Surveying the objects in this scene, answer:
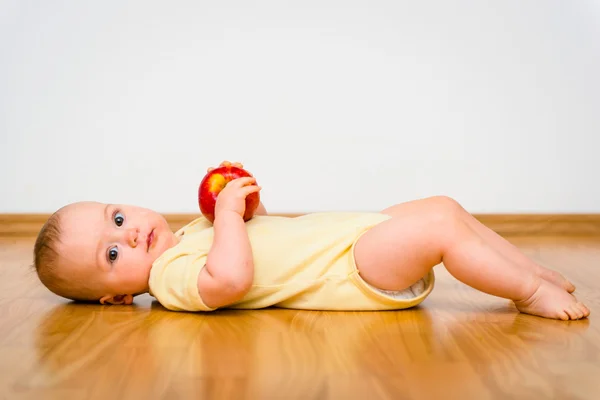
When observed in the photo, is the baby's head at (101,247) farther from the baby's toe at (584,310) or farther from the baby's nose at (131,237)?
the baby's toe at (584,310)

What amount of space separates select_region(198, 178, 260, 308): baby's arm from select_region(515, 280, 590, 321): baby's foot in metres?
0.47

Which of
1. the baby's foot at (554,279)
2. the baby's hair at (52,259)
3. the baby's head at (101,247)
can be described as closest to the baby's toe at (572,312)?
the baby's foot at (554,279)

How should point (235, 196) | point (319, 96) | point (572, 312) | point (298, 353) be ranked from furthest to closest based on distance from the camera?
point (319, 96) < point (235, 196) < point (572, 312) < point (298, 353)

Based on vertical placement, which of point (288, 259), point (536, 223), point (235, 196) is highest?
point (235, 196)

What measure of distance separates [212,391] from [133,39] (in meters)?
1.94

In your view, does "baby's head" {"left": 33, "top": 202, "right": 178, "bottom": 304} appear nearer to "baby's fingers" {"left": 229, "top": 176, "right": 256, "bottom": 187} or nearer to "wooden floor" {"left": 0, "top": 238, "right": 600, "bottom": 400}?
"wooden floor" {"left": 0, "top": 238, "right": 600, "bottom": 400}

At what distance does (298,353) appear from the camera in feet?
3.70

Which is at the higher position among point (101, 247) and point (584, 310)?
point (101, 247)

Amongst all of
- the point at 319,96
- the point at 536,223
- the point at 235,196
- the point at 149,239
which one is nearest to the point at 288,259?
the point at 235,196

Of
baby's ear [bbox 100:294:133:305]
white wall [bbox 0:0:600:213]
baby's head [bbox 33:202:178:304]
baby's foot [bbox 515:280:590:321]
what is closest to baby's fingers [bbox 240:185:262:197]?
baby's head [bbox 33:202:178:304]

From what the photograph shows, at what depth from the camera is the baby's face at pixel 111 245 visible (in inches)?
55.7

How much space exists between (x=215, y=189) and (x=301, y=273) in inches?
8.9

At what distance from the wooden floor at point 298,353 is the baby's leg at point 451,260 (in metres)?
0.04

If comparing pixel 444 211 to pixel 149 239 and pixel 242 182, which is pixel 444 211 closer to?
pixel 242 182
